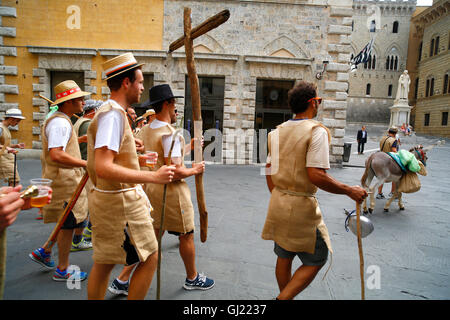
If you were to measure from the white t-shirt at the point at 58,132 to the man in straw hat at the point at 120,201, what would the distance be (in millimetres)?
1003

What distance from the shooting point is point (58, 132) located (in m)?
2.75

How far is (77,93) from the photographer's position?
305 cm

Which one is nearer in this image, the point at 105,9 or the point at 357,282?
the point at 357,282

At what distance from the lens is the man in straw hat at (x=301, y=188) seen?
217 centimetres

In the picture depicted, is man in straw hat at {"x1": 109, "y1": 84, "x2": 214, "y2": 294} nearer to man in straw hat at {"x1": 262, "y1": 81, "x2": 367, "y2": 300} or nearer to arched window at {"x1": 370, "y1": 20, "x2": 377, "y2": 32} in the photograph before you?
man in straw hat at {"x1": 262, "y1": 81, "x2": 367, "y2": 300}

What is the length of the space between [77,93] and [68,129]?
0.44 meters

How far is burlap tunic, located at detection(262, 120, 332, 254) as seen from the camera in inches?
88.3

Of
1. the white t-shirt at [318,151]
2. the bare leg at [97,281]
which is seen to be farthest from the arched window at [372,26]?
the bare leg at [97,281]

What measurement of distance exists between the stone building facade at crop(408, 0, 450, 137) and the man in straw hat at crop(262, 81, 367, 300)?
119 feet

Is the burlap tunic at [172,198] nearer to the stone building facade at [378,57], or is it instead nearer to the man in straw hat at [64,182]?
the man in straw hat at [64,182]

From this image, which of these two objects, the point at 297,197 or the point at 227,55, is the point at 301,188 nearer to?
the point at 297,197

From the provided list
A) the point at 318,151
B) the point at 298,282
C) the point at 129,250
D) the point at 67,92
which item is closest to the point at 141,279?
the point at 129,250
